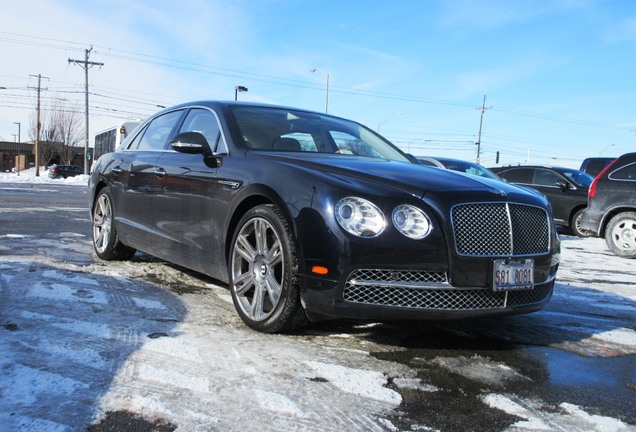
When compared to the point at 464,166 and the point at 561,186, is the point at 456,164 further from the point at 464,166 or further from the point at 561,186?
the point at 561,186

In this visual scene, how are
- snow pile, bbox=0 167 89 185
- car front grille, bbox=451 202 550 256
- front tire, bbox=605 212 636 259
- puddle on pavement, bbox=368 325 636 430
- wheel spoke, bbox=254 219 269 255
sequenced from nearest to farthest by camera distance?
1. puddle on pavement, bbox=368 325 636 430
2. car front grille, bbox=451 202 550 256
3. wheel spoke, bbox=254 219 269 255
4. front tire, bbox=605 212 636 259
5. snow pile, bbox=0 167 89 185

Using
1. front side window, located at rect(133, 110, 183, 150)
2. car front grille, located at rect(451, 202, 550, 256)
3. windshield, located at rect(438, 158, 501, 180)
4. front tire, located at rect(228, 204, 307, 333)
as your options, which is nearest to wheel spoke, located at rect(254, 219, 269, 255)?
front tire, located at rect(228, 204, 307, 333)

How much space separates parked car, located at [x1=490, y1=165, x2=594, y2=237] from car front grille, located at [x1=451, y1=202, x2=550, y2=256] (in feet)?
30.8

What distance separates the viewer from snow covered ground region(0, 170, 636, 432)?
2.22m

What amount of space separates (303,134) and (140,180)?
1.54 metres

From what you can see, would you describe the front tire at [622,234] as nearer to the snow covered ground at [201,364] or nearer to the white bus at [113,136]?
the snow covered ground at [201,364]

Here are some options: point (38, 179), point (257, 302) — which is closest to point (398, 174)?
point (257, 302)

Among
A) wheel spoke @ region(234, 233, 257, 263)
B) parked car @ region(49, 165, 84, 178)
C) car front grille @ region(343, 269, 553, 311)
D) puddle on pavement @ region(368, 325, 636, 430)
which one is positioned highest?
wheel spoke @ region(234, 233, 257, 263)

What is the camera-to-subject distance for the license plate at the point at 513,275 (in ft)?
Answer: 10.1

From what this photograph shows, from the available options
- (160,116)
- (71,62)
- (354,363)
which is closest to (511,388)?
(354,363)

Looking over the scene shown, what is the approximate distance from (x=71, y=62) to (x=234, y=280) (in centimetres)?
4807

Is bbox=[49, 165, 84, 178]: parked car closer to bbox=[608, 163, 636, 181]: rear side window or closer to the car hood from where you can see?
bbox=[608, 163, 636, 181]: rear side window

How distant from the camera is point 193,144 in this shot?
398 cm

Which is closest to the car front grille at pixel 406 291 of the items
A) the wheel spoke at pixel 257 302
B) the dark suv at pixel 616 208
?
the wheel spoke at pixel 257 302
